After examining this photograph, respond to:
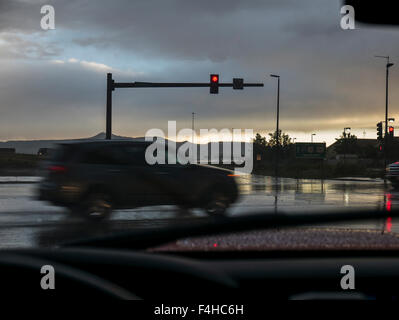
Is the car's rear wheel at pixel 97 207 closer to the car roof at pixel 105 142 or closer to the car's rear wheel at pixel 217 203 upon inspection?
the car roof at pixel 105 142

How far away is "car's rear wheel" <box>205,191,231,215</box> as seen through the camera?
452 inches

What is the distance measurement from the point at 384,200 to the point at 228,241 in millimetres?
16862

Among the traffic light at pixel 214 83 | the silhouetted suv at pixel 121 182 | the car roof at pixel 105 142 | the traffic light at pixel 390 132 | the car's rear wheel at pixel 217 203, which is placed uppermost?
the traffic light at pixel 214 83

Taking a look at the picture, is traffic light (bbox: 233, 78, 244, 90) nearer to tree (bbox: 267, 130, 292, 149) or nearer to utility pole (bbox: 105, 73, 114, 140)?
utility pole (bbox: 105, 73, 114, 140)

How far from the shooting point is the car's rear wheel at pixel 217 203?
37.6 ft

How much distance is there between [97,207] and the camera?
33.7 feet

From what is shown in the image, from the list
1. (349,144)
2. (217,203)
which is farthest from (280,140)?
(217,203)

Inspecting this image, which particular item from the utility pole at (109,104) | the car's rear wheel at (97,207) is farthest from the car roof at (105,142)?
the utility pole at (109,104)

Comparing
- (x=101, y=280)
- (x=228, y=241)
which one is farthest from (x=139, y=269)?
(x=228, y=241)

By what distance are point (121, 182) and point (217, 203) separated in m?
2.57

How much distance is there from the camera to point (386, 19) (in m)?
2.06

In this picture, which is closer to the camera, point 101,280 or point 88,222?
point 101,280

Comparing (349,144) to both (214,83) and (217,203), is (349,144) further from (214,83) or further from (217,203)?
(217,203)
